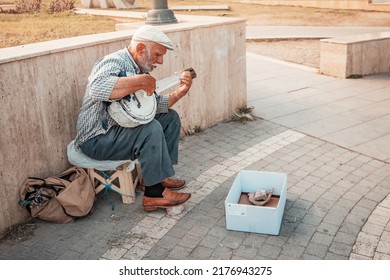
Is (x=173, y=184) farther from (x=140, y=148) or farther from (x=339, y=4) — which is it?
(x=339, y=4)

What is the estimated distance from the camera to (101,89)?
12.8ft

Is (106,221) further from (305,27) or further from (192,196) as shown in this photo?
(305,27)

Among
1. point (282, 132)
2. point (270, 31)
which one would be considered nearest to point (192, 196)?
→ point (282, 132)

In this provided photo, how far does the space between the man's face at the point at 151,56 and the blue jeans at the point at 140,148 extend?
49 cm

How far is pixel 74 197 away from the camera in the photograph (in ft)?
14.1

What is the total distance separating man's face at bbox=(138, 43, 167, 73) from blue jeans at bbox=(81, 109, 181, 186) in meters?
0.49

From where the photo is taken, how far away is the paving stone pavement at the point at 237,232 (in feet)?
12.6

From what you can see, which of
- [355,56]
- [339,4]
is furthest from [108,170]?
[339,4]

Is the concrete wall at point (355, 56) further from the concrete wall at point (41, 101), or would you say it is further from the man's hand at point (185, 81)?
the man's hand at point (185, 81)

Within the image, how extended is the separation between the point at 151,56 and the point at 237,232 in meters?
1.66

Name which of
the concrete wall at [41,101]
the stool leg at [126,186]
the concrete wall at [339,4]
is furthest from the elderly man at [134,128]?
the concrete wall at [339,4]

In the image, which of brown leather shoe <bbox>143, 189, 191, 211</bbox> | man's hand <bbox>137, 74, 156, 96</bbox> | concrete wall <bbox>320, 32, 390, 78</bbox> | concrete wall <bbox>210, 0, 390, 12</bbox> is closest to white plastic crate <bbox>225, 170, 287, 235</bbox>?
brown leather shoe <bbox>143, 189, 191, 211</bbox>

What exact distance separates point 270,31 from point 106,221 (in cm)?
1151

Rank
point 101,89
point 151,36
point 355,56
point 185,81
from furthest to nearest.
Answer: point 355,56 < point 185,81 < point 151,36 < point 101,89
